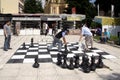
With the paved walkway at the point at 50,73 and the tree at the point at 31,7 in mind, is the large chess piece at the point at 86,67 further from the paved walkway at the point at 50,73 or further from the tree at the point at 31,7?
the tree at the point at 31,7

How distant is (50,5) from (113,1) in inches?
1358

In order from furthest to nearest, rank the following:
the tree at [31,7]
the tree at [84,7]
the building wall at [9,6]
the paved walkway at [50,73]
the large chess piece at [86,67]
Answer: the tree at [31,7] → the building wall at [9,6] → the tree at [84,7] → the large chess piece at [86,67] → the paved walkway at [50,73]

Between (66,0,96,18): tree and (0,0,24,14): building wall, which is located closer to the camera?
(66,0,96,18): tree

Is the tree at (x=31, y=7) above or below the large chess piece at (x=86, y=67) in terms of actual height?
above

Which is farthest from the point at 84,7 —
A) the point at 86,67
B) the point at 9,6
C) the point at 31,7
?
the point at 86,67

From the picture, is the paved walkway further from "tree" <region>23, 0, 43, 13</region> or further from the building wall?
"tree" <region>23, 0, 43, 13</region>

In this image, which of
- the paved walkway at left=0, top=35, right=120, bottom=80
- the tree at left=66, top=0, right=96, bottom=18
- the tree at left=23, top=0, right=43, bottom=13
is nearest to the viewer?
the paved walkway at left=0, top=35, right=120, bottom=80

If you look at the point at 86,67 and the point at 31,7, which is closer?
the point at 86,67

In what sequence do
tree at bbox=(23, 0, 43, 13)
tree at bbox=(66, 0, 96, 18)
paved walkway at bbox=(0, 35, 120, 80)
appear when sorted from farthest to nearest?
tree at bbox=(23, 0, 43, 13)
tree at bbox=(66, 0, 96, 18)
paved walkway at bbox=(0, 35, 120, 80)

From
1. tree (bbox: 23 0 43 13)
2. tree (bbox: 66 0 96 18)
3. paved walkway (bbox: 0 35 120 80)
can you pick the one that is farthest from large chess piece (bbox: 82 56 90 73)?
tree (bbox: 23 0 43 13)

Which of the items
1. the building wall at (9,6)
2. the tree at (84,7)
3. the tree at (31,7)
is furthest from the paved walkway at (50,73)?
the tree at (31,7)

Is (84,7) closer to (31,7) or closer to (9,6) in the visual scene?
(9,6)

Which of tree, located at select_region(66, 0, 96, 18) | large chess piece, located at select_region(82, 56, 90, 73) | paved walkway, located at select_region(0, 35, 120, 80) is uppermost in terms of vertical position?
tree, located at select_region(66, 0, 96, 18)

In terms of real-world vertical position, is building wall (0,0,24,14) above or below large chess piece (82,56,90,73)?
above
